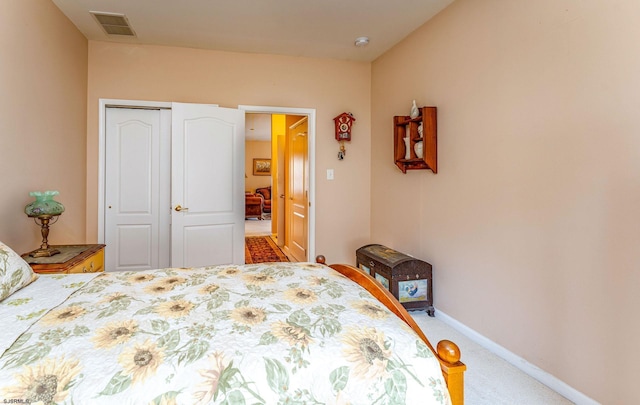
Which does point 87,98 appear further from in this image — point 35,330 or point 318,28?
point 35,330

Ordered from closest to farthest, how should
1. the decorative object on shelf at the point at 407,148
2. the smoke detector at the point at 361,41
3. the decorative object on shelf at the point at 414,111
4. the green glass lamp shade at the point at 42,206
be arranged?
the green glass lamp shade at the point at 42,206
the decorative object on shelf at the point at 414,111
the decorative object on shelf at the point at 407,148
the smoke detector at the point at 361,41

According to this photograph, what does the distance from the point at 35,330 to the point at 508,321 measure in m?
2.45

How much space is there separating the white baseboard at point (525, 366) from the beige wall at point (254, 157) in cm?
951

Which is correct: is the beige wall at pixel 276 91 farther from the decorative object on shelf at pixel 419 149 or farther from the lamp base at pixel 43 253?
the lamp base at pixel 43 253

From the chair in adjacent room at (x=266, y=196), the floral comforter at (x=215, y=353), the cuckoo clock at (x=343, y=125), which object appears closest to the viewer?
the floral comforter at (x=215, y=353)

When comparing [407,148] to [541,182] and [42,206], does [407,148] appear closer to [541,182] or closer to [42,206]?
[541,182]

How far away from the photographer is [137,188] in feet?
11.5

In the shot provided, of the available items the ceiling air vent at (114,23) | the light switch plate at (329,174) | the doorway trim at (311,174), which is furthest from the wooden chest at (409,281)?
the ceiling air vent at (114,23)

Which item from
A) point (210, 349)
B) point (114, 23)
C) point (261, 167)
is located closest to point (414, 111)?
point (210, 349)

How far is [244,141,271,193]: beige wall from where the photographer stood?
11502mm

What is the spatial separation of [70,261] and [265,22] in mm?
2399

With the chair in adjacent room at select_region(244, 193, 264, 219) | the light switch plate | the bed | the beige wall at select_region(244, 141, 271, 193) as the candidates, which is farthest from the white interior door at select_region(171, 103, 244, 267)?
the beige wall at select_region(244, 141, 271, 193)

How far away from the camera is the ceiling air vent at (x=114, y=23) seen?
2.86 meters

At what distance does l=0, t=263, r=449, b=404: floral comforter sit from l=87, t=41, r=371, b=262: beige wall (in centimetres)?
273
